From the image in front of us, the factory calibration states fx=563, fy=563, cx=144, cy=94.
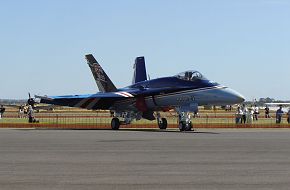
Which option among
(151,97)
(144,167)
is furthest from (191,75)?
(144,167)

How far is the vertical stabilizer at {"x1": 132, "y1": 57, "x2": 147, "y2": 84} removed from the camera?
119 ft

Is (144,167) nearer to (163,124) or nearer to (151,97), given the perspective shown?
(151,97)

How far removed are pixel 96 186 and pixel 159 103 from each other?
73.7 feet

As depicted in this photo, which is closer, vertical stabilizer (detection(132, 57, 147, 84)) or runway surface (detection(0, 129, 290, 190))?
runway surface (detection(0, 129, 290, 190))

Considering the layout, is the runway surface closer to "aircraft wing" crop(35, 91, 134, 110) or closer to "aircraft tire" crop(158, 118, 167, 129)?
"aircraft tire" crop(158, 118, 167, 129)

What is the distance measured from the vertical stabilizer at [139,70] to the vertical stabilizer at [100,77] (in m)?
1.72

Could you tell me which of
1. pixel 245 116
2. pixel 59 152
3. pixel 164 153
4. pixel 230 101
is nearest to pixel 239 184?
pixel 164 153

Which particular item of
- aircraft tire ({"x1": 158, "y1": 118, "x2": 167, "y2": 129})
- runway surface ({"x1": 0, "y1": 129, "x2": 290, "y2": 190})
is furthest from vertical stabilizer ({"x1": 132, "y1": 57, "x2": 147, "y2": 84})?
runway surface ({"x1": 0, "y1": 129, "x2": 290, "y2": 190})

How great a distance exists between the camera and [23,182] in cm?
930

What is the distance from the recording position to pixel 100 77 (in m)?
36.4

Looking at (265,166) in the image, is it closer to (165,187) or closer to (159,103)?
(165,187)

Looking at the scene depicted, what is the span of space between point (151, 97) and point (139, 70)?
211 inches

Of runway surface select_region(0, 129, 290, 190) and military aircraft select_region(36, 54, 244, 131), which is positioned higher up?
military aircraft select_region(36, 54, 244, 131)

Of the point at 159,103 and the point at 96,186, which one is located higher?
the point at 159,103
